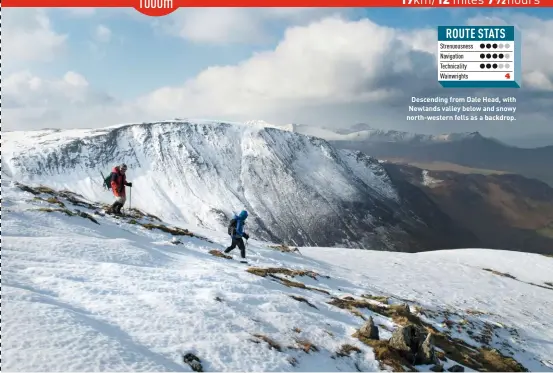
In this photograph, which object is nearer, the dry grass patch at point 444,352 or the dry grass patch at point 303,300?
the dry grass patch at point 444,352

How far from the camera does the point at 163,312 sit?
432 inches

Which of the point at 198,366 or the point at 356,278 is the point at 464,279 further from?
the point at 198,366

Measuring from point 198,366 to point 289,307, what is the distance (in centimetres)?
567

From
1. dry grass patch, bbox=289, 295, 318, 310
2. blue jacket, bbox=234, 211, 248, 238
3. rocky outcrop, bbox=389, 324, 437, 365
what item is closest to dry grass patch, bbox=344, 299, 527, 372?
rocky outcrop, bbox=389, 324, 437, 365

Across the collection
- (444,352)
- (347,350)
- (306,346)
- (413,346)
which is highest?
(306,346)

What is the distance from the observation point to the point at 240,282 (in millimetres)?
15875

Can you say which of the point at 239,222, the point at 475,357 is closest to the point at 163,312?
the point at 239,222

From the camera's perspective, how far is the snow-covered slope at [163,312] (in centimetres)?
855

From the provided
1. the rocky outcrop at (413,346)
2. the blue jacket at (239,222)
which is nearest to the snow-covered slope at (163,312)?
the rocky outcrop at (413,346)

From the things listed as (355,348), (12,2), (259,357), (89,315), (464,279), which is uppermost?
(12,2)

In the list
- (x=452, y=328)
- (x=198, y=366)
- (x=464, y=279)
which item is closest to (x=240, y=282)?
(x=198, y=366)

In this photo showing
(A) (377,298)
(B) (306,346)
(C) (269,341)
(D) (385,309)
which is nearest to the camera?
(C) (269,341)

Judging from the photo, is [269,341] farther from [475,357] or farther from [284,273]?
[284,273]

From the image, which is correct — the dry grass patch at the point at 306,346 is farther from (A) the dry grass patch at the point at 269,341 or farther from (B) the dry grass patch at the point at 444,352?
(B) the dry grass patch at the point at 444,352
